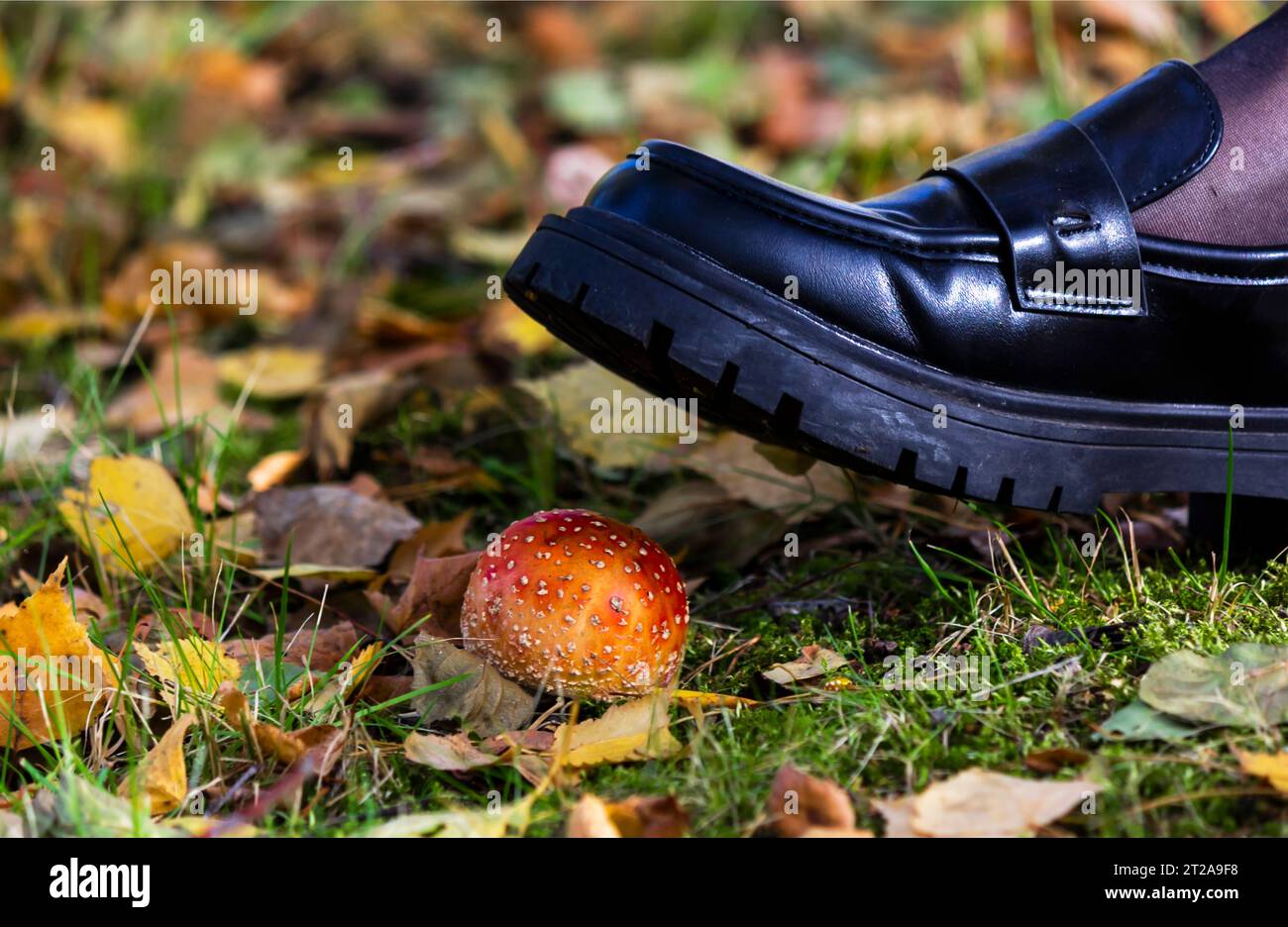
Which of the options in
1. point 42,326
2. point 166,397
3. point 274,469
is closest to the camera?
point 274,469

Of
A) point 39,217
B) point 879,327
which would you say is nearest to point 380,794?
point 879,327

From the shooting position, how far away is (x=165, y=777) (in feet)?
4.31

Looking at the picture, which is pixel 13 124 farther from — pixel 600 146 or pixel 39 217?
pixel 600 146

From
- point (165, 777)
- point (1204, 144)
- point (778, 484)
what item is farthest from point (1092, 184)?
point (165, 777)

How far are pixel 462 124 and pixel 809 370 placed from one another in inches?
134

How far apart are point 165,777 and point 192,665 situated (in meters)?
0.21

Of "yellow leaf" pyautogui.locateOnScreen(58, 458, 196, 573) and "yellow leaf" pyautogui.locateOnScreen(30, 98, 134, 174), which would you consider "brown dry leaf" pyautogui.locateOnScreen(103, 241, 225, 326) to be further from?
"yellow leaf" pyautogui.locateOnScreen(58, 458, 196, 573)

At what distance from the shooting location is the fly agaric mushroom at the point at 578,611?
4.71 feet

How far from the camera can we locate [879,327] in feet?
5.21

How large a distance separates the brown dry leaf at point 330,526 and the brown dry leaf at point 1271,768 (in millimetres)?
1256

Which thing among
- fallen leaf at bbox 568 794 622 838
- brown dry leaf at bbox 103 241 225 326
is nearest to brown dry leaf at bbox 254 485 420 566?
fallen leaf at bbox 568 794 622 838

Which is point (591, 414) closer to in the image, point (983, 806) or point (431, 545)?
point (431, 545)

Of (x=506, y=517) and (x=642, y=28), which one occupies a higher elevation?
(x=642, y=28)

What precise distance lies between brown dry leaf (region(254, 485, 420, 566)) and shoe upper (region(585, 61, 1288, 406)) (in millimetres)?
659
